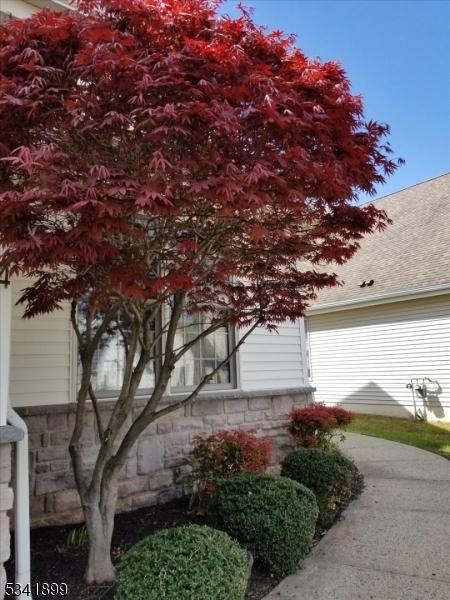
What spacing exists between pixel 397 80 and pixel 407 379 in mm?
6757

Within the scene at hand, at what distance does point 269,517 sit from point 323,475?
1.46m

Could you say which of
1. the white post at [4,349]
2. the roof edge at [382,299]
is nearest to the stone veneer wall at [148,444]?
the white post at [4,349]

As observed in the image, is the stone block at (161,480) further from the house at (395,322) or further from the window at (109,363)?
the house at (395,322)

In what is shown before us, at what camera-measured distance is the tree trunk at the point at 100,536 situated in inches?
124

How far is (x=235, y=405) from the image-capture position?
6.04 meters

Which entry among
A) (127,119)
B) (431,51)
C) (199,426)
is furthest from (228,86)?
(431,51)

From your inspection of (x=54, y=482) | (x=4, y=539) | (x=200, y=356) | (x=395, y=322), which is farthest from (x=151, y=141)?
(x=395, y=322)

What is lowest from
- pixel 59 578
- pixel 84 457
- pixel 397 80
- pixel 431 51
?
pixel 59 578

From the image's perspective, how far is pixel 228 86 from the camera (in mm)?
2645

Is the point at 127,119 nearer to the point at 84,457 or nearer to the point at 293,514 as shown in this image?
the point at 293,514

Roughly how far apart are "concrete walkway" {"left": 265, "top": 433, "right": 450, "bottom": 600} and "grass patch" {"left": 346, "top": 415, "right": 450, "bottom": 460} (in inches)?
79.0

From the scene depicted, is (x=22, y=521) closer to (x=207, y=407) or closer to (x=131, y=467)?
(x=131, y=467)

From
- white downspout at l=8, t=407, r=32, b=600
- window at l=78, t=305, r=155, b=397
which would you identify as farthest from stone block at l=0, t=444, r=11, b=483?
window at l=78, t=305, r=155, b=397

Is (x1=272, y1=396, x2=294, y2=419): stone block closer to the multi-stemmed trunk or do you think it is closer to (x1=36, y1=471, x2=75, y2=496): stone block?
(x1=36, y1=471, x2=75, y2=496): stone block
